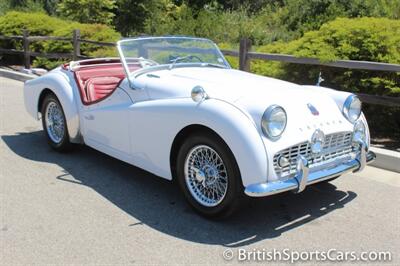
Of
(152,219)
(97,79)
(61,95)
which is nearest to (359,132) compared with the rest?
(152,219)

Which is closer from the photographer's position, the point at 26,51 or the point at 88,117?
the point at 88,117

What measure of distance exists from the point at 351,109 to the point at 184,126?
5.17 ft

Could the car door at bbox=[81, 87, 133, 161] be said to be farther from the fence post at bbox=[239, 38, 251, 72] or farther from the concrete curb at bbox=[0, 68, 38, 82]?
the concrete curb at bbox=[0, 68, 38, 82]

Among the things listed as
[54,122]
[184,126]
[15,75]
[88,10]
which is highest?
[88,10]

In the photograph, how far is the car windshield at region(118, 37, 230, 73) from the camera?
5.36 metres

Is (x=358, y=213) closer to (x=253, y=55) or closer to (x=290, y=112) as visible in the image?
(x=290, y=112)

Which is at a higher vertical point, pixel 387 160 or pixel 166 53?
pixel 166 53

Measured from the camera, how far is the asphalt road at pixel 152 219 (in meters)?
3.74

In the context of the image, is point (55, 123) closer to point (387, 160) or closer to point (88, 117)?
point (88, 117)

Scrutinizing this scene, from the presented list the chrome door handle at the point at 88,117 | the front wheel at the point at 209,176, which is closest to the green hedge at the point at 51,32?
the chrome door handle at the point at 88,117

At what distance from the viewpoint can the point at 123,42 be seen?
5.43 m

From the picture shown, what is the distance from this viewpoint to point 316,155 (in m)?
4.18

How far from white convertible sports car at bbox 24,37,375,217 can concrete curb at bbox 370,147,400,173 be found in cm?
121

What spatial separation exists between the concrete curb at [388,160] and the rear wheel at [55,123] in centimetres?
364
